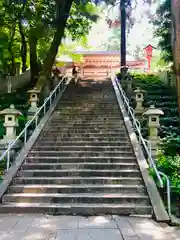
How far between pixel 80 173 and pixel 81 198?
3.54 feet

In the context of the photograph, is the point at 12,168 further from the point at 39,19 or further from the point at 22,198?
the point at 39,19

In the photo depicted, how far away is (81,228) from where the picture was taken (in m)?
4.83

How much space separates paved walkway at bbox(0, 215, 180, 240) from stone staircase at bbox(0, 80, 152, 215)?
15.6 inches

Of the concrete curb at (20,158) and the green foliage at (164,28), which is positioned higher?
the green foliage at (164,28)

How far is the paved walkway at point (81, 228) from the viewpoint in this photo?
175 inches

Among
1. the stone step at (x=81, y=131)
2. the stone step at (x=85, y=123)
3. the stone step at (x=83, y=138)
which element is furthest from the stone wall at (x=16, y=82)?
the stone step at (x=83, y=138)

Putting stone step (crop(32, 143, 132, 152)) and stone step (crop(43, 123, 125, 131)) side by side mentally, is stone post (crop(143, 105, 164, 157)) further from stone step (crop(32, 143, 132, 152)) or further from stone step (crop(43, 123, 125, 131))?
stone step (crop(43, 123, 125, 131))

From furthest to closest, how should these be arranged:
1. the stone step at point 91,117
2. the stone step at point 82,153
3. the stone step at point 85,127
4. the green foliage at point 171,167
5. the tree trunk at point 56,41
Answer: the tree trunk at point 56,41
the stone step at point 91,117
the stone step at point 85,127
the stone step at point 82,153
the green foliage at point 171,167

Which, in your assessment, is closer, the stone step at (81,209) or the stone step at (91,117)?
the stone step at (81,209)

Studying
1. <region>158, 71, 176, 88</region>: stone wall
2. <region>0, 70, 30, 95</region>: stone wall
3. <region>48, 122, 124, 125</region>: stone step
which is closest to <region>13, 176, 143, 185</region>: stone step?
<region>48, 122, 124, 125</region>: stone step

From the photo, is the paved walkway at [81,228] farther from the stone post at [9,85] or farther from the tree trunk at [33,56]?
the stone post at [9,85]

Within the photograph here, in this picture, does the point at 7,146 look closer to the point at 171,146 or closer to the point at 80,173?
the point at 80,173

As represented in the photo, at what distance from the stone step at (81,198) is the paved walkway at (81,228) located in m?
0.61

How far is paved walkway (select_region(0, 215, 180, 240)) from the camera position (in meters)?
4.44
